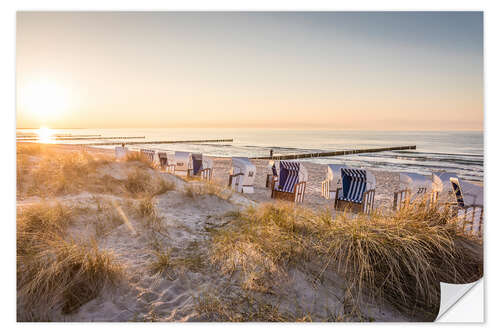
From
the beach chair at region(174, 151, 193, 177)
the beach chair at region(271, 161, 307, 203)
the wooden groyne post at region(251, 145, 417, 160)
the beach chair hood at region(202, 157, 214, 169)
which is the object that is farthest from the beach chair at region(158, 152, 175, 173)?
the wooden groyne post at region(251, 145, 417, 160)

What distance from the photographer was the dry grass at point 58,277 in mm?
2508

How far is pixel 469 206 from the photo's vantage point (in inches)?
167

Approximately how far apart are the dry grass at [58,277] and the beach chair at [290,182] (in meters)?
5.27

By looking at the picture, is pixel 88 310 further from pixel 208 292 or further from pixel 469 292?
pixel 469 292

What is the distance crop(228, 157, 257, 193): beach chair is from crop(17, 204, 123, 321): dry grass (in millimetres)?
6015

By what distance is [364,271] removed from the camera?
2660 mm

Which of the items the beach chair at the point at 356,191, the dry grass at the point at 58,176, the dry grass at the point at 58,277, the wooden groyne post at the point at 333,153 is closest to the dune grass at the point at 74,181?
the dry grass at the point at 58,176

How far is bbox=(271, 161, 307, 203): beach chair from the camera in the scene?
7.61 metres

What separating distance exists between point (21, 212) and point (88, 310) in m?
1.71

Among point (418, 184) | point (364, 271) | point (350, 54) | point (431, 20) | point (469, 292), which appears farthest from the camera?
point (418, 184)

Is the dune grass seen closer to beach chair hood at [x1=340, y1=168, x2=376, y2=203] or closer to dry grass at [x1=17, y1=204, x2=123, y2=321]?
dry grass at [x1=17, y1=204, x2=123, y2=321]

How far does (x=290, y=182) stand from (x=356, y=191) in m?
1.60

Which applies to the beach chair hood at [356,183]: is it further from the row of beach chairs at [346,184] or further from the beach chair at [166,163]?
the beach chair at [166,163]
